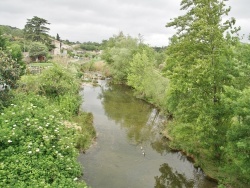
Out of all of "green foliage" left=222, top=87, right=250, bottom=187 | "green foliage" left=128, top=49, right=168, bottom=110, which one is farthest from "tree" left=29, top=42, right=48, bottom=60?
"green foliage" left=222, top=87, right=250, bottom=187

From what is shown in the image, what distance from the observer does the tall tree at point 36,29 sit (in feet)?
249

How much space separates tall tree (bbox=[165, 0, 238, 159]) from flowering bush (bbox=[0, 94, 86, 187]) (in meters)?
8.66

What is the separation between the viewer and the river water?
17125mm

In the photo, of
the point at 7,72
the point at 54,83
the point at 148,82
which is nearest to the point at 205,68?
the point at 7,72

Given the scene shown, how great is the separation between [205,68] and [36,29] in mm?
72924

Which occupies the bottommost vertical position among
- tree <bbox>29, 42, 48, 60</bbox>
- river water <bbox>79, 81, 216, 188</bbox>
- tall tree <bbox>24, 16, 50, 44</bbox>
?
river water <bbox>79, 81, 216, 188</bbox>

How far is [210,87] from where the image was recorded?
52.8ft

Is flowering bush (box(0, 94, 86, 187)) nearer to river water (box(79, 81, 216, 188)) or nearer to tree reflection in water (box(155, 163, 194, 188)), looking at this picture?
river water (box(79, 81, 216, 188))

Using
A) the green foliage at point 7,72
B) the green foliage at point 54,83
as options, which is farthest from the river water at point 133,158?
the green foliage at point 7,72

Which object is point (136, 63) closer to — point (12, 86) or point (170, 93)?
point (170, 93)

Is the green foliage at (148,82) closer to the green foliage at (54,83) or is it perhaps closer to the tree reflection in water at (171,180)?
the green foliage at (54,83)

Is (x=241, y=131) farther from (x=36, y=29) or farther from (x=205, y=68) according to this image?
(x=36, y=29)

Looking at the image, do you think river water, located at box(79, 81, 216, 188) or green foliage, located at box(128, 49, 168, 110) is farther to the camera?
green foliage, located at box(128, 49, 168, 110)

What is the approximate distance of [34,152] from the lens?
10406 mm
